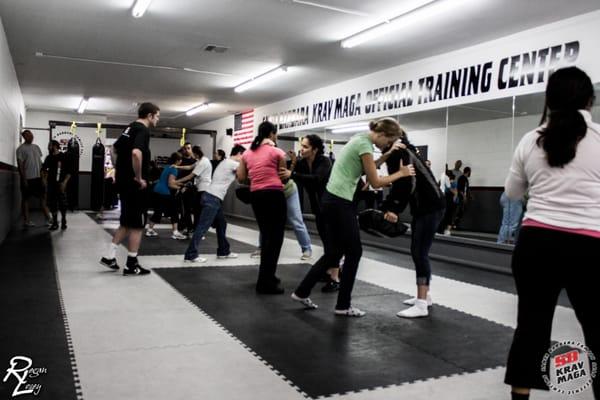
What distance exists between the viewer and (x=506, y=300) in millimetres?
4746

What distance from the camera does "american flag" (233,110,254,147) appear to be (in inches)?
606

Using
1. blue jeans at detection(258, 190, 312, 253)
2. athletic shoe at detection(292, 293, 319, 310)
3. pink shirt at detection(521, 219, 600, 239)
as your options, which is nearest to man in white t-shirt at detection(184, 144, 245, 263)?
blue jeans at detection(258, 190, 312, 253)

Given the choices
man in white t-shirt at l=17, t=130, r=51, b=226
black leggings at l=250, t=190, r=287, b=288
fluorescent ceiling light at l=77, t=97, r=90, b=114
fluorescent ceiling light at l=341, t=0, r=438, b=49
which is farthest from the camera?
fluorescent ceiling light at l=77, t=97, r=90, b=114

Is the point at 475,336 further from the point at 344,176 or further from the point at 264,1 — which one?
the point at 264,1

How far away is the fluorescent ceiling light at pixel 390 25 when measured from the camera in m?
6.16

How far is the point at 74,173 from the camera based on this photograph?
9836mm

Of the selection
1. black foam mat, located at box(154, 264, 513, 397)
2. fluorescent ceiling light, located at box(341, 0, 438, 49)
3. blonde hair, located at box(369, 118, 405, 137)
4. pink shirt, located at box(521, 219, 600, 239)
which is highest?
fluorescent ceiling light, located at box(341, 0, 438, 49)

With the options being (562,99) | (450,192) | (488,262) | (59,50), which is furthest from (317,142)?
(59,50)

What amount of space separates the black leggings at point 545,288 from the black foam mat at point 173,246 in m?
5.53

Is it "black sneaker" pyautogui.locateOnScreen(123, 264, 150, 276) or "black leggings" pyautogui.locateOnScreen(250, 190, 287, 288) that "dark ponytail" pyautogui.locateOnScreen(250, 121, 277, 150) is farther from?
"black sneaker" pyautogui.locateOnScreen(123, 264, 150, 276)

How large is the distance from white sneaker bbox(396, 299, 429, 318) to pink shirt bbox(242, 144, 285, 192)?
1.55 meters

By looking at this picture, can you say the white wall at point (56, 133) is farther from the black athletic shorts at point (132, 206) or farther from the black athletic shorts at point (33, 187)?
the black athletic shorts at point (132, 206)

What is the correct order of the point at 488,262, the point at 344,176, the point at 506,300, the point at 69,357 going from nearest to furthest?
the point at 69,357, the point at 344,176, the point at 506,300, the point at 488,262

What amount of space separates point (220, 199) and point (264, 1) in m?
2.50
